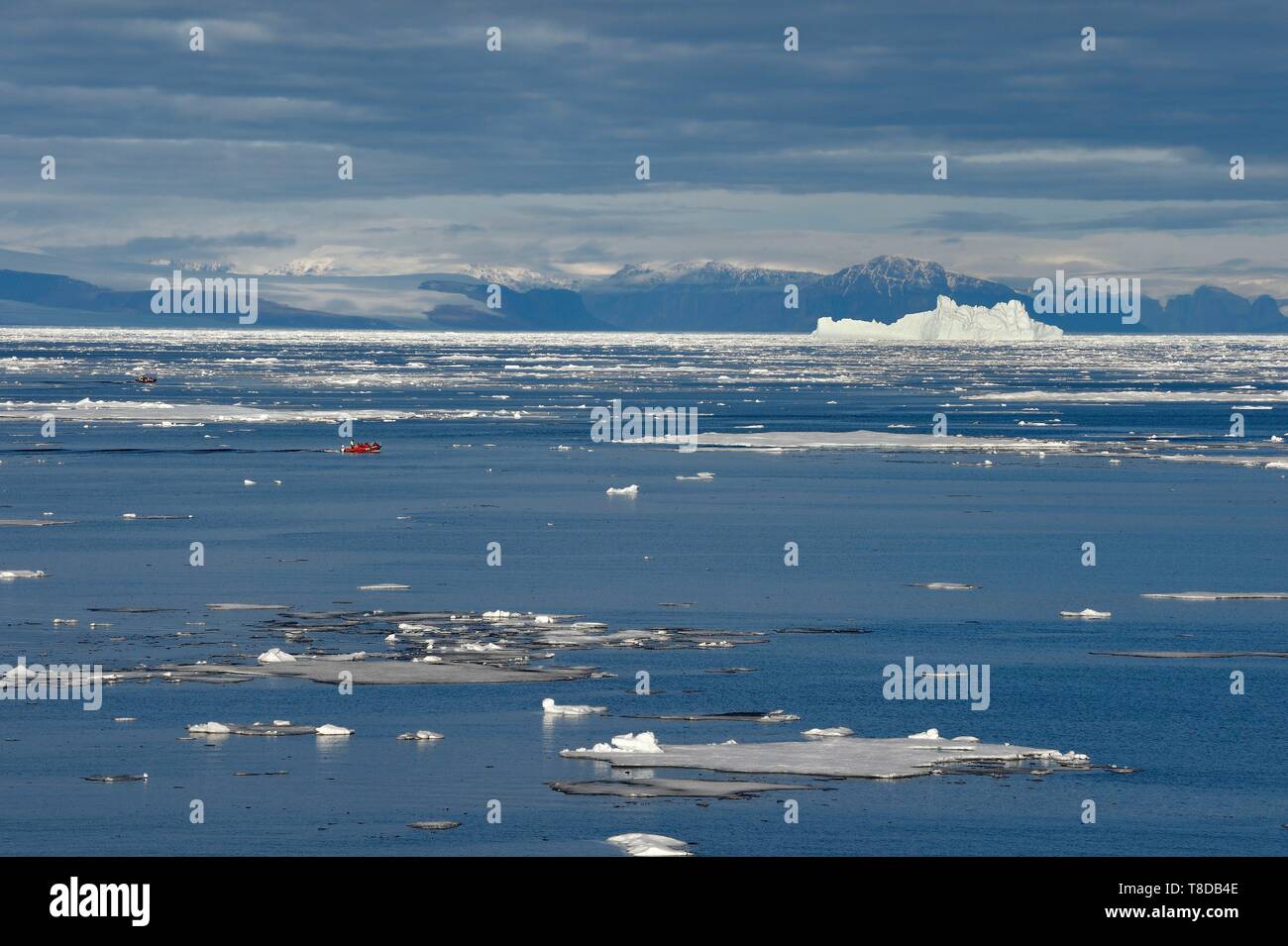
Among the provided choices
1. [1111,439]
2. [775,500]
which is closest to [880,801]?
[775,500]

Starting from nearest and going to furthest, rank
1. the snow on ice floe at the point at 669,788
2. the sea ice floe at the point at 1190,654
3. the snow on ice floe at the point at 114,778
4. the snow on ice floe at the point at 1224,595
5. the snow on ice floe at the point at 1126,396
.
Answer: the snow on ice floe at the point at 669,788 < the snow on ice floe at the point at 114,778 < the sea ice floe at the point at 1190,654 < the snow on ice floe at the point at 1224,595 < the snow on ice floe at the point at 1126,396

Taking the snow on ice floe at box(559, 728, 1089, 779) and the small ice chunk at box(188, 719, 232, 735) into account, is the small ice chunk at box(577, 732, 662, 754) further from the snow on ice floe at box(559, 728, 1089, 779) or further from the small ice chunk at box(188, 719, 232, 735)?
the small ice chunk at box(188, 719, 232, 735)

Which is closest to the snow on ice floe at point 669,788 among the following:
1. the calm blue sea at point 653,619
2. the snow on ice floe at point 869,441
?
the calm blue sea at point 653,619

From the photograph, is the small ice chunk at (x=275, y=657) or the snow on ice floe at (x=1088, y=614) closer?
the small ice chunk at (x=275, y=657)

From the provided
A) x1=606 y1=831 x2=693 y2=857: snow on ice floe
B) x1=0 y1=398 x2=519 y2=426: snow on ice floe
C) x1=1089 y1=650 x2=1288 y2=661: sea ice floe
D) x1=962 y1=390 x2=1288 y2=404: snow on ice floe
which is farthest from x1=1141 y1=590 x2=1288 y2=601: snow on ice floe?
x1=962 y1=390 x2=1288 y2=404: snow on ice floe

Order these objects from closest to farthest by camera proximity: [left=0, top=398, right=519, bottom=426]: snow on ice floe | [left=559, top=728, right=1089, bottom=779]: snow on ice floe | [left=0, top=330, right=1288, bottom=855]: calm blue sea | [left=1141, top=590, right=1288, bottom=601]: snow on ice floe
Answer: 1. [left=0, top=330, right=1288, bottom=855]: calm blue sea
2. [left=559, top=728, right=1089, bottom=779]: snow on ice floe
3. [left=1141, top=590, right=1288, bottom=601]: snow on ice floe
4. [left=0, top=398, right=519, bottom=426]: snow on ice floe

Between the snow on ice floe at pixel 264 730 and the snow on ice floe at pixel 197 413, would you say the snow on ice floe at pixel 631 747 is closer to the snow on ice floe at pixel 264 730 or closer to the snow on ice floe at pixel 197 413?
the snow on ice floe at pixel 264 730

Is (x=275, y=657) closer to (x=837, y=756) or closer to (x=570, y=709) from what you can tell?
(x=570, y=709)
